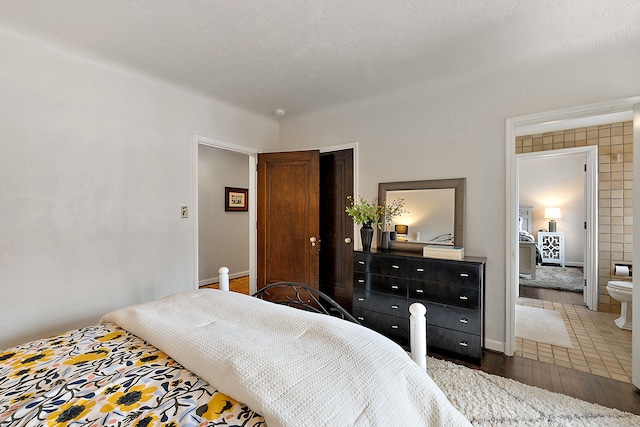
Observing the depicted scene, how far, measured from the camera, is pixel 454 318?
255 centimetres

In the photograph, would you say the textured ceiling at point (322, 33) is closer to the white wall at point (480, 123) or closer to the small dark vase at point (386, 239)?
the white wall at point (480, 123)

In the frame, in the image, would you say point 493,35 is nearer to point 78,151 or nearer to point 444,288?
point 444,288

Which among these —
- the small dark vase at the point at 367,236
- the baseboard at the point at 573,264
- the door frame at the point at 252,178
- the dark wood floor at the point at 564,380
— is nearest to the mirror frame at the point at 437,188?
the small dark vase at the point at 367,236

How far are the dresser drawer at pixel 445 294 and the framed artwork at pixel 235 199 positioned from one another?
3.78 m

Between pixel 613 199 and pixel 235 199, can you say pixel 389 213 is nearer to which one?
pixel 613 199

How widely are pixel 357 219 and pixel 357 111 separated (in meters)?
1.29

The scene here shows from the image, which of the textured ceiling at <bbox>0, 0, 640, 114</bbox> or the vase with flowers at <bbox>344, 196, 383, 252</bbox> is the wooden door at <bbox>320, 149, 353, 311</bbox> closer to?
the vase with flowers at <bbox>344, 196, 383, 252</bbox>

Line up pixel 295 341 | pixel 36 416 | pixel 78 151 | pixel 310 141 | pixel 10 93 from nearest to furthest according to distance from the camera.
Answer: pixel 36 416
pixel 295 341
pixel 10 93
pixel 78 151
pixel 310 141

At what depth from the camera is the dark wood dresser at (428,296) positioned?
2.48 m

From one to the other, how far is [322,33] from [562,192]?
21.4 feet

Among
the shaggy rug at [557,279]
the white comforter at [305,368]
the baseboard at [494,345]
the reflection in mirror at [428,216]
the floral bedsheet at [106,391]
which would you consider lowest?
the baseboard at [494,345]

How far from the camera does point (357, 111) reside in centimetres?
348

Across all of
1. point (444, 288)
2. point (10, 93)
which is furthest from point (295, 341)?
point (10, 93)

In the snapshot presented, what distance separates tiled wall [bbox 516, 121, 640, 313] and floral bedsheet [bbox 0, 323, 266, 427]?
15.5 feet
